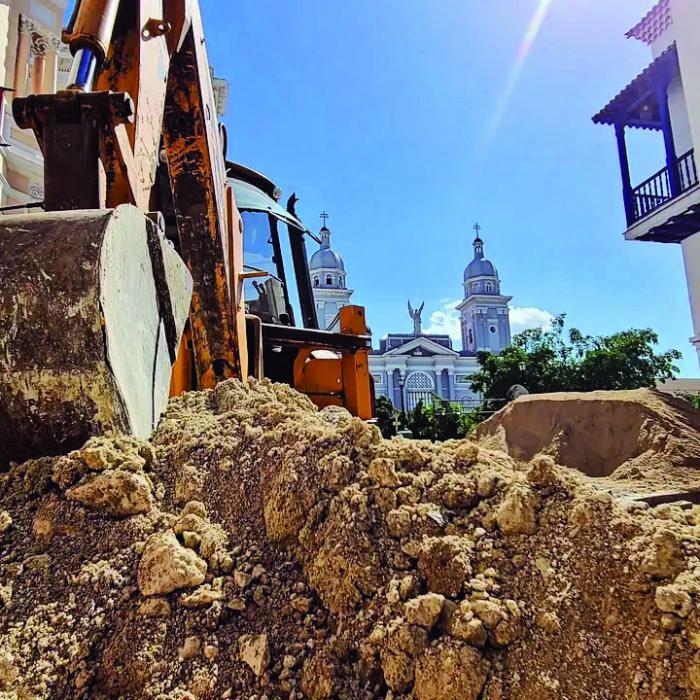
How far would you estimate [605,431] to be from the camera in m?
8.34

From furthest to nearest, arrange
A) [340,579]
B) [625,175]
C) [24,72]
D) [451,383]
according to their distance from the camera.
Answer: [451,383] < [625,175] < [24,72] < [340,579]

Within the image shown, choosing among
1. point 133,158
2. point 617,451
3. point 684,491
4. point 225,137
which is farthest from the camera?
point 617,451

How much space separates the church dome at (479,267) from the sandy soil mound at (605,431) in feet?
181

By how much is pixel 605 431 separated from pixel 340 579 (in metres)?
8.04

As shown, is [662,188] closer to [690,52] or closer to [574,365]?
[690,52]

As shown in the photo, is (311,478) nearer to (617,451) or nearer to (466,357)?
(617,451)

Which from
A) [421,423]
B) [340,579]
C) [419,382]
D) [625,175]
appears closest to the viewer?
[340,579]

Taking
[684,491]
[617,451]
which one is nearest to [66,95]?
[684,491]

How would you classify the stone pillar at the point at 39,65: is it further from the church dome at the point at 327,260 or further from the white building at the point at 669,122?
the church dome at the point at 327,260

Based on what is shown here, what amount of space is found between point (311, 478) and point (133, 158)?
1.29 metres

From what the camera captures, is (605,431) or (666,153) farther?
(666,153)

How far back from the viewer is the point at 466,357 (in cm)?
4766

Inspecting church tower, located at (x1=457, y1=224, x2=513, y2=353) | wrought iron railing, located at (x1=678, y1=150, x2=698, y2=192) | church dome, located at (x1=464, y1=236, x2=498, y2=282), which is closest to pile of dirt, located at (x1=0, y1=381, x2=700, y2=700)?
wrought iron railing, located at (x1=678, y1=150, x2=698, y2=192)

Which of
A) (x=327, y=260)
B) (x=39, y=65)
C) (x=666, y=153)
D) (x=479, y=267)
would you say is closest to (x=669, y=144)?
(x=666, y=153)
